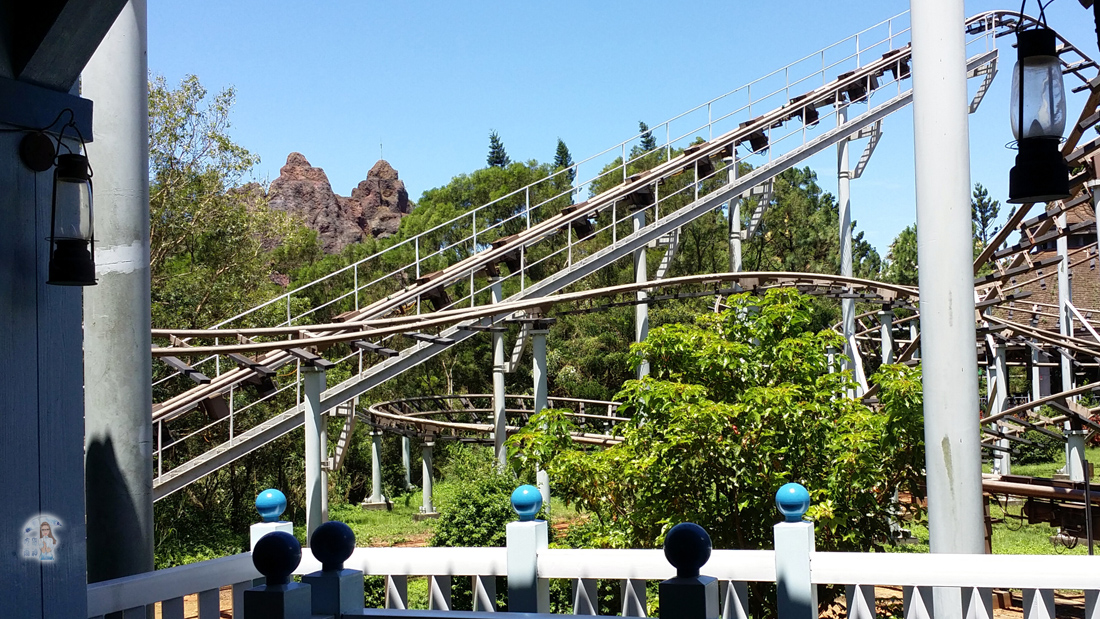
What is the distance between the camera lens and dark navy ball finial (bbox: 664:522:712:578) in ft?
5.58

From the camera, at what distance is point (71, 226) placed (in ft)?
8.56

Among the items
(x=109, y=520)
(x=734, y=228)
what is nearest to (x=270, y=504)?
(x=109, y=520)

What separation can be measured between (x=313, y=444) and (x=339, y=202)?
2121 inches

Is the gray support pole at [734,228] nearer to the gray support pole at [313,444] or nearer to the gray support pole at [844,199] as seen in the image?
the gray support pole at [844,199]

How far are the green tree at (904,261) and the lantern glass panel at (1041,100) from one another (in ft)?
99.7

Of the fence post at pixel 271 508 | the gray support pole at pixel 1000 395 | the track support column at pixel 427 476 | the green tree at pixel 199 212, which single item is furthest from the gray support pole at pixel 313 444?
the gray support pole at pixel 1000 395

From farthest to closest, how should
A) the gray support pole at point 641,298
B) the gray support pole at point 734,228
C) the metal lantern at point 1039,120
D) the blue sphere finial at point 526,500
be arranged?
the gray support pole at point 734,228 < the gray support pole at point 641,298 < the blue sphere finial at point 526,500 < the metal lantern at point 1039,120

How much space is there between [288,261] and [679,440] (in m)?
37.8

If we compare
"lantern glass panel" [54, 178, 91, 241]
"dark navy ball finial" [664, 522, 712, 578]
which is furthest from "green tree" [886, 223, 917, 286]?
"dark navy ball finial" [664, 522, 712, 578]

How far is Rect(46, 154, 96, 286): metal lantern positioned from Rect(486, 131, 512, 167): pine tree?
187ft

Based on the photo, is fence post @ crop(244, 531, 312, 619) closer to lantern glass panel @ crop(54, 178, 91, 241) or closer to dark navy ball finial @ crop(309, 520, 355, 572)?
dark navy ball finial @ crop(309, 520, 355, 572)

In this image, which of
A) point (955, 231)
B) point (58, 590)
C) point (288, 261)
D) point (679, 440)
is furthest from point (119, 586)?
point (288, 261)

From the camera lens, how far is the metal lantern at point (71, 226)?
249 centimetres

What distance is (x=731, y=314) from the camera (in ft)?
25.9
